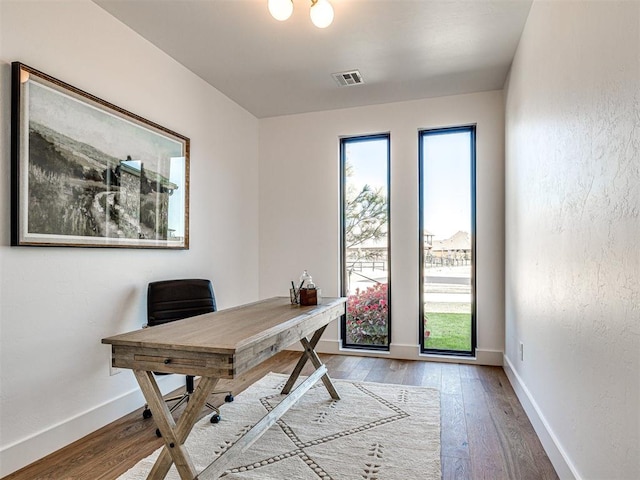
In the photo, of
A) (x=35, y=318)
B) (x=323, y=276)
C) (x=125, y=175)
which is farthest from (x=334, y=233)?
(x=35, y=318)

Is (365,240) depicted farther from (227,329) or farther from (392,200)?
(227,329)

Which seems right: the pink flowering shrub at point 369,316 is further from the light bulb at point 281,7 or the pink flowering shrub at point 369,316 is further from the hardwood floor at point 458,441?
the light bulb at point 281,7

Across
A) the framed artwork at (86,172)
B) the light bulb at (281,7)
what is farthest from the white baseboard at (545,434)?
the framed artwork at (86,172)

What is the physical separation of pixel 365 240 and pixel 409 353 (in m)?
1.27

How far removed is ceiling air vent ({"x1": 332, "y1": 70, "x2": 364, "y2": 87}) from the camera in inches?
135

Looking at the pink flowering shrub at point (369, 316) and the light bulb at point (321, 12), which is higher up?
the light bulb at point (321, 12)

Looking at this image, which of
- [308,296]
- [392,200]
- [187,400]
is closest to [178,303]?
[187,400]

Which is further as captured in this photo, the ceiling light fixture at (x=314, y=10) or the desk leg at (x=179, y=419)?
the ceiling light fixture at (x=314, y=10)

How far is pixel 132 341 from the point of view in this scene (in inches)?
61.6

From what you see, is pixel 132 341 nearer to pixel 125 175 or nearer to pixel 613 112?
pixel 125 175

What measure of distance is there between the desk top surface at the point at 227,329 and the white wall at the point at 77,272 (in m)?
0.75

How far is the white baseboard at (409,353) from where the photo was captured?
3.78m

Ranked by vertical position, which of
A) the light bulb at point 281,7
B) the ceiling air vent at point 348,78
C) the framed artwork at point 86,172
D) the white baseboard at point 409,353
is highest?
the ceiling air vent at point 348,78

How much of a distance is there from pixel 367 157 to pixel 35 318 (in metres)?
3.32
